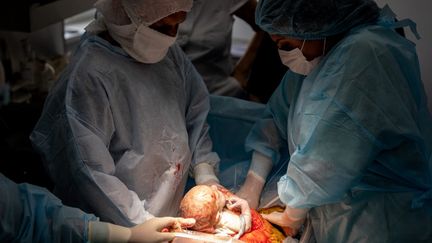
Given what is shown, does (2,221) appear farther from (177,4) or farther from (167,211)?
(177,4)

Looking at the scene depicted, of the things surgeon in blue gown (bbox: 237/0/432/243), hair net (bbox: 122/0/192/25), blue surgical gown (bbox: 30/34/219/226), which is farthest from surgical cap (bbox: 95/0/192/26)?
surgeon in blue gown (bbox: 237/0/432/243)

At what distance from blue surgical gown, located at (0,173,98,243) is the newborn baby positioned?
415 millimetres

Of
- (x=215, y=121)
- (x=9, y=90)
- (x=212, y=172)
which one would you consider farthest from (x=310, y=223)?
(x=9, y=90)

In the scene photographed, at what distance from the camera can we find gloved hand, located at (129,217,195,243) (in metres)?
1.63

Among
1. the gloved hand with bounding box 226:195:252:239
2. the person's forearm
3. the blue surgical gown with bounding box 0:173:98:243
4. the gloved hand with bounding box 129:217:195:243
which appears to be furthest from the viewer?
the gloved hand with bounding box 226:195:252:239

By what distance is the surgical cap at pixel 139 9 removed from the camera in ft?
5.83

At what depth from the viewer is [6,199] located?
1.39 meters

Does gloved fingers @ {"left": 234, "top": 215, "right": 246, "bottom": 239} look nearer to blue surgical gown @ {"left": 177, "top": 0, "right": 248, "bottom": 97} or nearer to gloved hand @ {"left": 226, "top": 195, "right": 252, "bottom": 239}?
gloved hand @ {"left": 226, "top": 195, "right": 252, "bottom": 239}

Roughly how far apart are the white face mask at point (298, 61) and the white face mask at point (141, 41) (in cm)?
49

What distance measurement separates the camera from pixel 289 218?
1.86 m

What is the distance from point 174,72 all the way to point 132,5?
1.49ft

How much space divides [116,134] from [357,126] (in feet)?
3.18

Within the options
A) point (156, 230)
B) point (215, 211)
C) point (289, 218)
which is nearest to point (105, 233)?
point (156, 230)

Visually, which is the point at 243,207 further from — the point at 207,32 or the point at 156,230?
the point at 207,32
